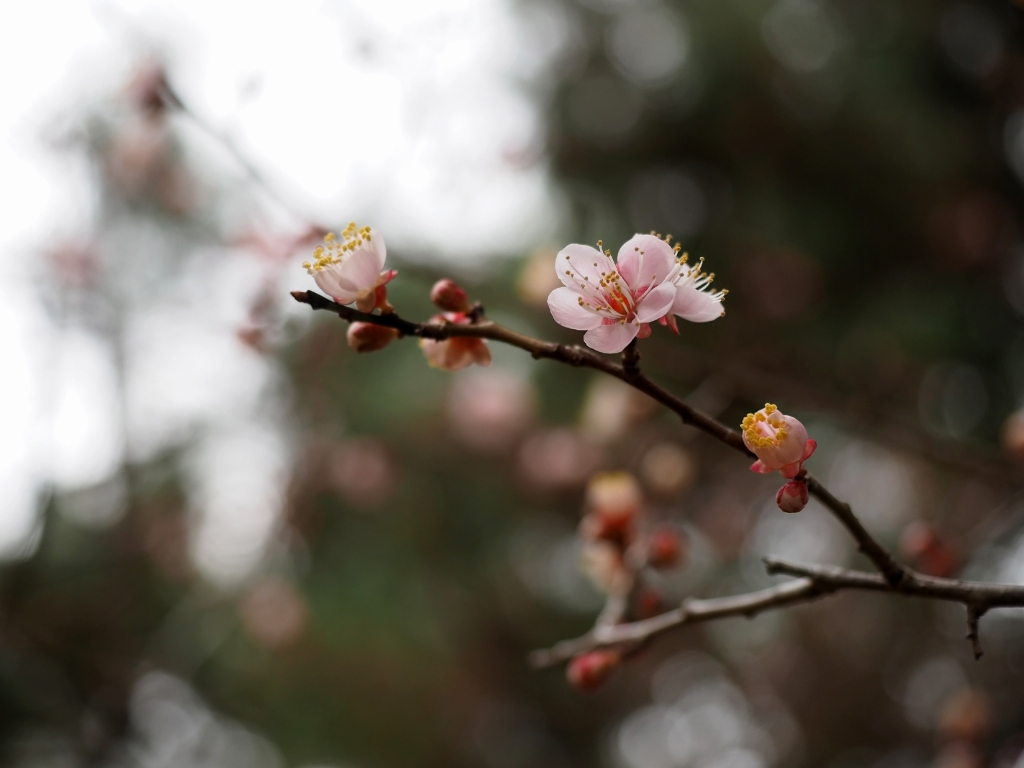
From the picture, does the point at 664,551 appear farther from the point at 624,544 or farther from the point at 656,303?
the point at 656,303

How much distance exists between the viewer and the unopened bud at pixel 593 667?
604 mm

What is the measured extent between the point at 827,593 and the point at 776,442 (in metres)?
0.11

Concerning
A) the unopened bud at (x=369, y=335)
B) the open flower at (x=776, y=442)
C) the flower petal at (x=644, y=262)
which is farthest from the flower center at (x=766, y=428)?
the unopened bud at (x=369, y=335)

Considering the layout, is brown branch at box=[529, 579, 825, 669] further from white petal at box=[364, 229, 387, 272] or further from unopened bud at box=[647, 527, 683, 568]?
white petal at box=[364, 229, 387, 272]

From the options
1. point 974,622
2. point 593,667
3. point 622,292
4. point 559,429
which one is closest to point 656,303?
point 622,292

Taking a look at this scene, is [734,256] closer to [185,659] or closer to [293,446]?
[293,446]

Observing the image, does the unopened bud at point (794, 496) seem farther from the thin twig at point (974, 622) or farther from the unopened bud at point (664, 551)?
the unopened bud at point (664, 551)

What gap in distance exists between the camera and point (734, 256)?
1595 mm

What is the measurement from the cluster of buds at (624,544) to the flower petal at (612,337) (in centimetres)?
37

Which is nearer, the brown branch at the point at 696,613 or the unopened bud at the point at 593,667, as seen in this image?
the brown branch at the point at 696,613

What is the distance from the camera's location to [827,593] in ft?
1.42

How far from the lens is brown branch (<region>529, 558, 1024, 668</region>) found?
15.0 inches

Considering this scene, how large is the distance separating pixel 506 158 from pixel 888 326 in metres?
0.85

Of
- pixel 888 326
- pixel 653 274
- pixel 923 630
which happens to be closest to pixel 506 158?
pixel 888 326
